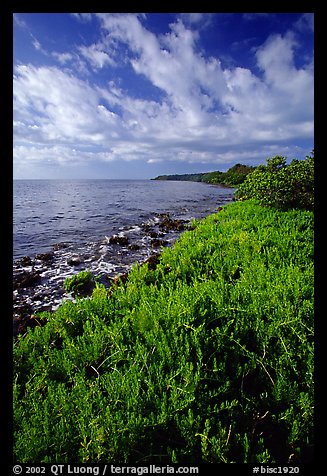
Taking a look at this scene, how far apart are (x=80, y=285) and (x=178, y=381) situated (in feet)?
17.8

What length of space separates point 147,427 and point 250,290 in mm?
2630

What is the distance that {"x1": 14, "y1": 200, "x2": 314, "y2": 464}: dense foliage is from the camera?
2.14m

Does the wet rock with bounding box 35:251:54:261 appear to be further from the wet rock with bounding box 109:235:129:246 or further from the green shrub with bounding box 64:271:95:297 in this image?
the green shrub with bounding box 64:271:95:297

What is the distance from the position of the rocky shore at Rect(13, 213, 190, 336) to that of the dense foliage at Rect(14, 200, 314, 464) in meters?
2.44

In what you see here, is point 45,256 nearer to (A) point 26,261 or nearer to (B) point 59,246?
(A) point 26,261

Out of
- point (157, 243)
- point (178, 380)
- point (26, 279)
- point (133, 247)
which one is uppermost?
point (178, 380)

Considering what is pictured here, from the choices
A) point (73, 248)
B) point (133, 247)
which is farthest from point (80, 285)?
point (73, 248)

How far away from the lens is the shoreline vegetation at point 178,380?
213 cm

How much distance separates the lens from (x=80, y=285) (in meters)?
7.33

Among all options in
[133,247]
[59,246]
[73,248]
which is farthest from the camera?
[59,246]

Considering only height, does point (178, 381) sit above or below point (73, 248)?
above

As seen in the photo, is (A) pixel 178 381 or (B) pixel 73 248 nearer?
(A) pixel 178 381

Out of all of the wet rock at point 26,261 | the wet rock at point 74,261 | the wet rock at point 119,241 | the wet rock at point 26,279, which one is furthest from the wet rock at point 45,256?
the wet rock at point 119,241
